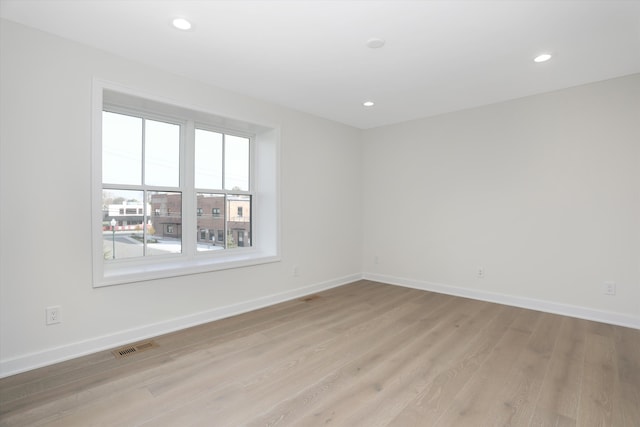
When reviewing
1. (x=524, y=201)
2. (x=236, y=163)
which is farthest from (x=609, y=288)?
(x=236, y=163)

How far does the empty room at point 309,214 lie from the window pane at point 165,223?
2cm

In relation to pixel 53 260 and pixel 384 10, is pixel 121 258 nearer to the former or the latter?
pixel 53 260

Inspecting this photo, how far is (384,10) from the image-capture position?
2162mm

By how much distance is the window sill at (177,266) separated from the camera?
9.16 feet

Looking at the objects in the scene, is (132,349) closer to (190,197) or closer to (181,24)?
(190,197)

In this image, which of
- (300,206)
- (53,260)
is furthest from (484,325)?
(53,260)

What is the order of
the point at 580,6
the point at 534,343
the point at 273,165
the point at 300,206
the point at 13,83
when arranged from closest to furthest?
the point at 580,6 < the point at 13,83 < the point at 534,343 < the point at 273,165 < the point at 300,206

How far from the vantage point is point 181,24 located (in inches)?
91.0

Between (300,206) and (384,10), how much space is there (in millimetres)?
2642

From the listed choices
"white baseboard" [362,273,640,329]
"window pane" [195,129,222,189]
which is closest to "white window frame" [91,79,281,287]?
"window pane" [195,129,222,189]

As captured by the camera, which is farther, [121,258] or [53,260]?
[121,258]

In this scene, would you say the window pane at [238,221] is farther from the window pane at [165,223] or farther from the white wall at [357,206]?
the window pane at [165,223]

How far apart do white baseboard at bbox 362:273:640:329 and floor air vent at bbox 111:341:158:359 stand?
3431mm

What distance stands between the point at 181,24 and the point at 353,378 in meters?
2.84
